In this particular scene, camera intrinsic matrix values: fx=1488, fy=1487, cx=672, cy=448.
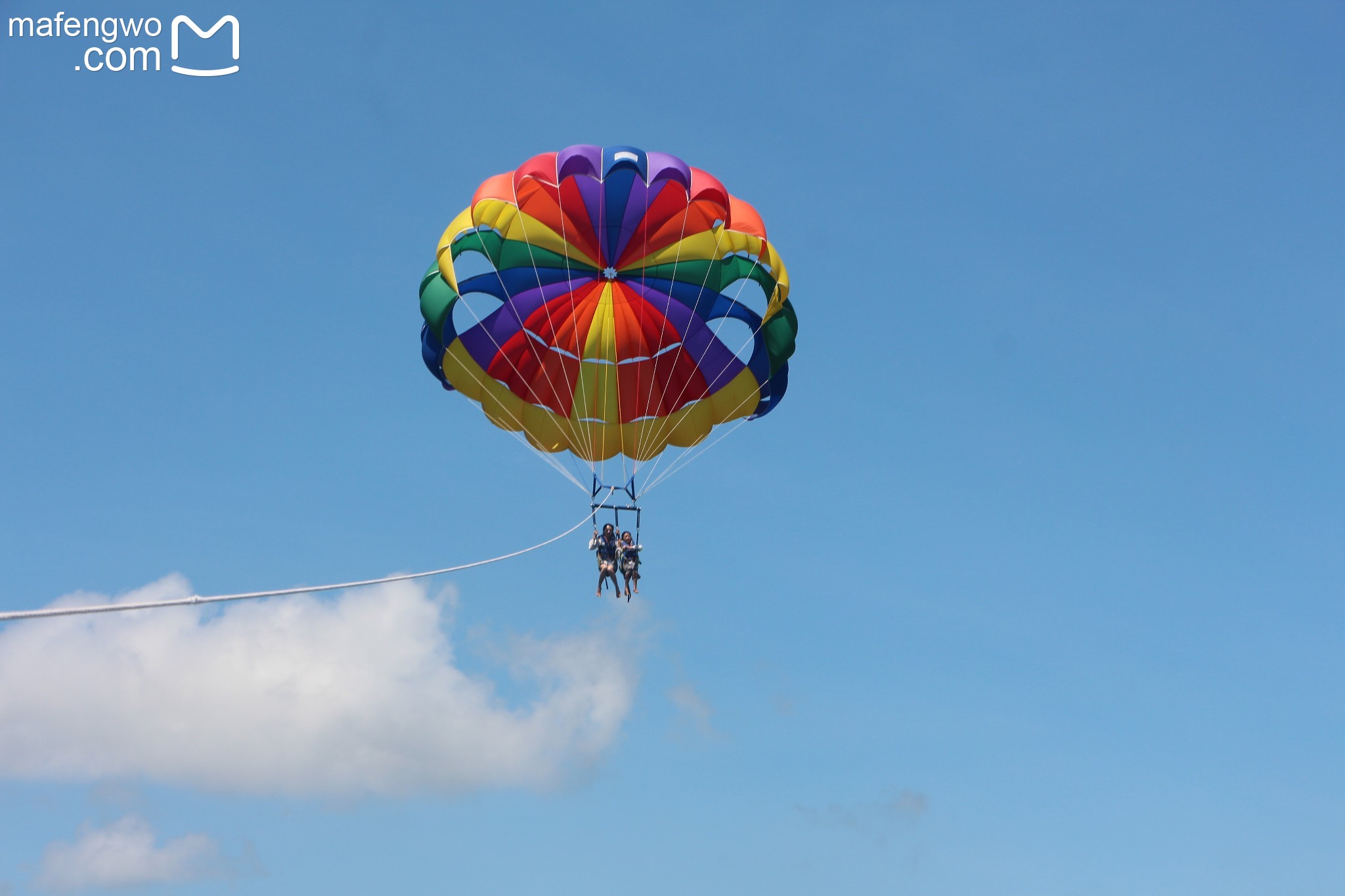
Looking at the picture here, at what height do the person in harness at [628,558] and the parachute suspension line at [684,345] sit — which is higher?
the parachute suspension line at [684,345]

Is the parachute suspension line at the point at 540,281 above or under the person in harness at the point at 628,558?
above

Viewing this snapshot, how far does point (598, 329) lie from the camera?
25.7 meters

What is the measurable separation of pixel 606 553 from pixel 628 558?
1.34 ft

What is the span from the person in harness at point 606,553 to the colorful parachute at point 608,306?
108 inches

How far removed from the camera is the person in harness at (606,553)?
77.2 feet

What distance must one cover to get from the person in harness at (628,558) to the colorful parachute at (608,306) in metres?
2.77

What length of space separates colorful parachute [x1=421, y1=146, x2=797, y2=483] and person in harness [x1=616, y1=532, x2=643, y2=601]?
277cm

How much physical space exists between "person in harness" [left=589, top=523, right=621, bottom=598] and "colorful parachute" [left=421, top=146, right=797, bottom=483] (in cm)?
274

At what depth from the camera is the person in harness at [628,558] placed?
2367 centimetres

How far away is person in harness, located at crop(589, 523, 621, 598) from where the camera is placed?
23.5 m

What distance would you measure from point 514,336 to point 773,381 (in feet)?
15.2

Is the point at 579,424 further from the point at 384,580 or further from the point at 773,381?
the point at 384,580

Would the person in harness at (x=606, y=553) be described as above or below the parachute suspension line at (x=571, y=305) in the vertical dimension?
below

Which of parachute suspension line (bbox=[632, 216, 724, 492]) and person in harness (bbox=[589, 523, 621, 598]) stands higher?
parachute suspension line (bbox=[632, 216, 724, 492])
